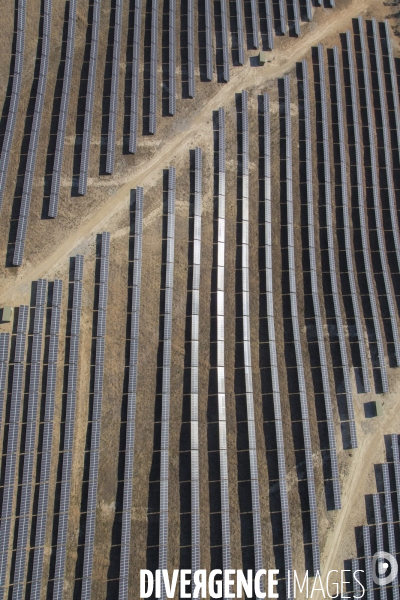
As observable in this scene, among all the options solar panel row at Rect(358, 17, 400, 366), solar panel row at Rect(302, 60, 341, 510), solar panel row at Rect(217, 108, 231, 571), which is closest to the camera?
solar panel row at Rect(217, 108, 231, 571)

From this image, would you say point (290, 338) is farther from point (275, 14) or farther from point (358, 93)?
point (275, 14)

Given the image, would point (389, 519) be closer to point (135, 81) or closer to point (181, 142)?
point (181, 142)

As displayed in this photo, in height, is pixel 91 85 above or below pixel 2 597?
above

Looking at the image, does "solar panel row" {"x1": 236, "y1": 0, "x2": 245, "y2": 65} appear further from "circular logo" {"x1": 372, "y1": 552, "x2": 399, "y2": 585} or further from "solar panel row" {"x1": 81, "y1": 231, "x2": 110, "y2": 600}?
"circular logo" {"x1": 372, "y1": 552, "x2": 399, "y2": 585}

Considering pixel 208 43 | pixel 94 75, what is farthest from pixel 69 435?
pixel 208 43

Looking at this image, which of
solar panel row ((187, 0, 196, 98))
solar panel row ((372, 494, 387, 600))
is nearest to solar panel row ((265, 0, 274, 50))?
solar panel row ((187, 0, 196, 98))

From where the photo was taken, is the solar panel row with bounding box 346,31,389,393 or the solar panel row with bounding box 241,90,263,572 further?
the solar panel row with bounding box 346,31,389,393

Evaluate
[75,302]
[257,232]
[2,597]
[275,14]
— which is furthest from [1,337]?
[275,14]

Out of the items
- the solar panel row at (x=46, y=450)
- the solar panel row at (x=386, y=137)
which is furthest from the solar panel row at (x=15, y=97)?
the solar panel row at (x=386, y=137)
